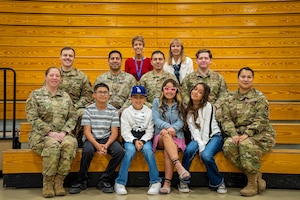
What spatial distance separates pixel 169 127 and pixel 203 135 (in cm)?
35

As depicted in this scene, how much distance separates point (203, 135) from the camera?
138 inches

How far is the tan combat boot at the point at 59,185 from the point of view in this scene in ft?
10.4

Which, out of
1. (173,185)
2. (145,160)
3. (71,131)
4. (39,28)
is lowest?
(173,185)

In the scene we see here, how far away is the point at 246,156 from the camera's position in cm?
327

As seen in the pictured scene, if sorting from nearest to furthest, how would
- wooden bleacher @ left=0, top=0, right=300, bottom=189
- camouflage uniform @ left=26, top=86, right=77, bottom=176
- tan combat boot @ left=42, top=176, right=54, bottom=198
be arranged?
1. tan combat boot @ left=42, top=176, right=54, bottom=198
2. camouflage uniform @ left=26, top=86, right=77, bottom=176
3. wooden bleacher @ left=0, top=0, right=300, bottom=189

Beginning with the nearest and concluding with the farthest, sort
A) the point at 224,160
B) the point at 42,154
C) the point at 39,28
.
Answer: the point at 42,154, the point at 224,160, the point at 39,28

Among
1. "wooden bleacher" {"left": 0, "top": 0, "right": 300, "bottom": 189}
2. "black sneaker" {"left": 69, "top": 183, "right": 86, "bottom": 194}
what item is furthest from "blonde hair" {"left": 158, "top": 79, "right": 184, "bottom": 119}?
"wooden bleacher" {"left": 0, "top": 0, "right": 300, "bottom": 189}

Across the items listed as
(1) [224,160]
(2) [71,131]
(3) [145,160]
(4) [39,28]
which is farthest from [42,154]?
(4) [39,28]

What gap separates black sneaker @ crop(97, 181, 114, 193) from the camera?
3.28m

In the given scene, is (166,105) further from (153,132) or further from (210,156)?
(210,156)

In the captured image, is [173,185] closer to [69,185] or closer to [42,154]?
[69,185]

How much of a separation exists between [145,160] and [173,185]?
1.26ft

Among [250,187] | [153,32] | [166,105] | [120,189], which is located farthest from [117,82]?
[153,32]

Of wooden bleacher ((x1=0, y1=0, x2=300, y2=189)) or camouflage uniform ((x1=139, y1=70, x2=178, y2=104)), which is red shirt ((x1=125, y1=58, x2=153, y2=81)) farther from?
wooden bleacher ((x1=0, y1=0, x2=300, y2=189))
